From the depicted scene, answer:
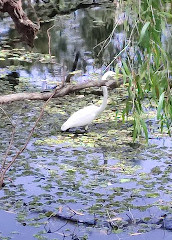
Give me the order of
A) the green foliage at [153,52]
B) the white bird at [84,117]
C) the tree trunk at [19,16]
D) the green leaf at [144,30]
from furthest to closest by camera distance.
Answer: the tree trunk at [19,16]
the white bird at [84,117]
the green foliage at [153,52]
the green leaf at [144,30]

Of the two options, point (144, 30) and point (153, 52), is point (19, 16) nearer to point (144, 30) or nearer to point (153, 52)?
point (153, 52)

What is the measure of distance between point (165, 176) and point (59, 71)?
3.95m

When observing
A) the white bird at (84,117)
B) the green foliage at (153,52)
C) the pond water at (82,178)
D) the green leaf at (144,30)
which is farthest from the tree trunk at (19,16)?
the green leaf at (144,30)

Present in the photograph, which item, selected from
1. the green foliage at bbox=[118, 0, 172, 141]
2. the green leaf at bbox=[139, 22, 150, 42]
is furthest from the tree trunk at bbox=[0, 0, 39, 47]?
the green leaf at bbox=[139, 22, 150, 42]

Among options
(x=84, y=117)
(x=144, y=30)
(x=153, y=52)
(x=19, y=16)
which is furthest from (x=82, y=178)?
(x=19, y=16)

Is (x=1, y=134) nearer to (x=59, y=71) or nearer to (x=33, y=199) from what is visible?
(x=33, y=199)

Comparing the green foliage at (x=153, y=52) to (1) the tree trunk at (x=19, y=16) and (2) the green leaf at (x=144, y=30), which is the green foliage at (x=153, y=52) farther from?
(1) the tree trunk at (x=19, y=16)

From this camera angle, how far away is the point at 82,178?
4148 mm

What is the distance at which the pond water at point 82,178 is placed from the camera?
342cm

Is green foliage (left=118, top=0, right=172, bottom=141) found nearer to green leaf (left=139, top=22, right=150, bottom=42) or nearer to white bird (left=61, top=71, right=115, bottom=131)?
green leaf (left=139, top=22, right=150, bottom=42)

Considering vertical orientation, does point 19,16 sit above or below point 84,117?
above

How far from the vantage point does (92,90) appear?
271 inches

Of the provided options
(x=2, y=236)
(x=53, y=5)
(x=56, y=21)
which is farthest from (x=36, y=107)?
(x=53, y=5)

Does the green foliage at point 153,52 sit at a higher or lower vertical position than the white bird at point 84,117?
higher
